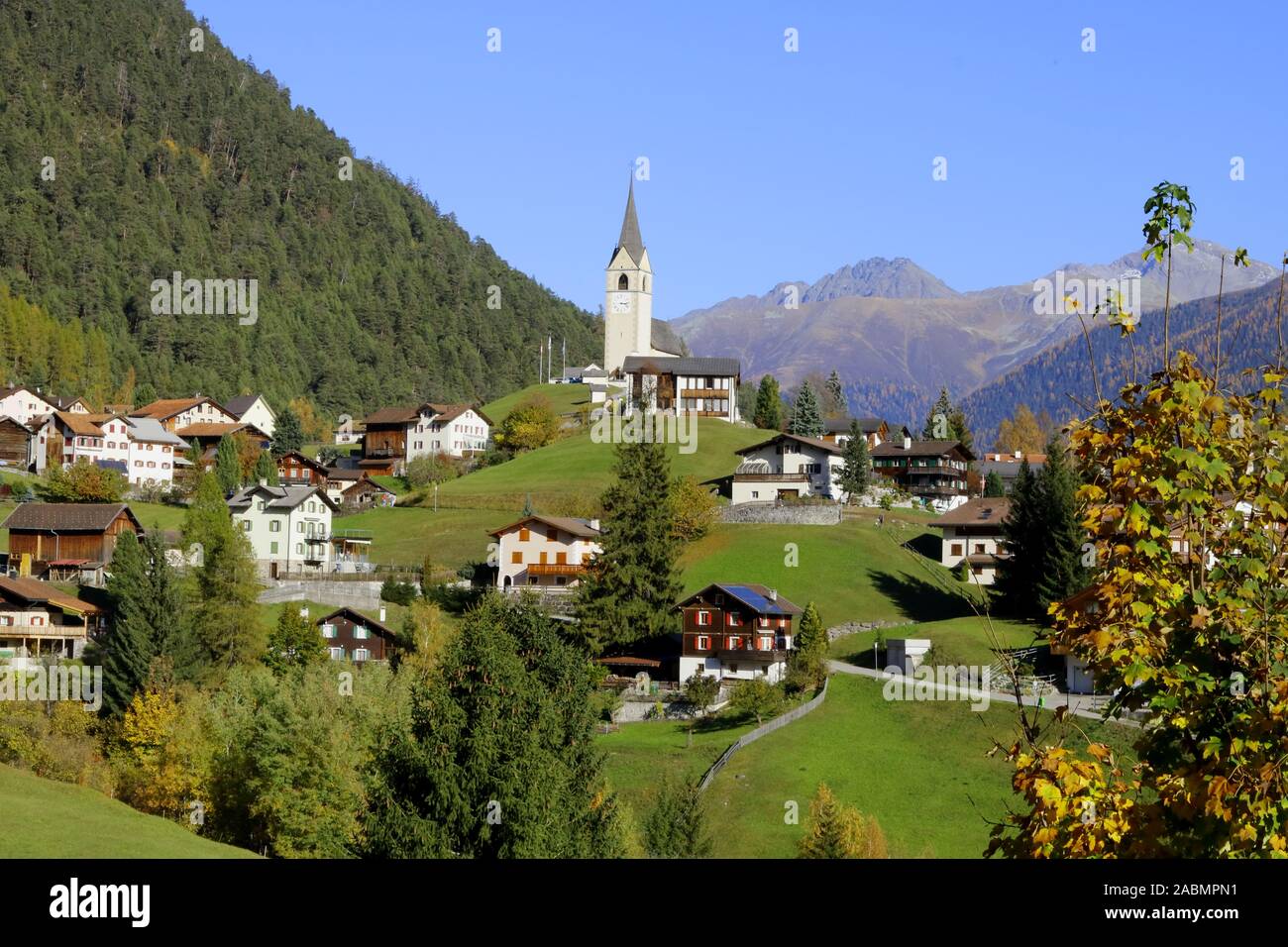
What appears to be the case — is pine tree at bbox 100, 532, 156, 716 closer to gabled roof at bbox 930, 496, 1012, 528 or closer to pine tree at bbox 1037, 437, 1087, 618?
pine tree at bbox 1037, 437, 1087, 618

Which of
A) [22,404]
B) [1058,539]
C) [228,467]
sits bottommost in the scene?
[1058,539]

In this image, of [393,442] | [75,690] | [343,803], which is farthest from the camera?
[393,442]

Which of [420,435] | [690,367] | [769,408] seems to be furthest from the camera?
[769,408]

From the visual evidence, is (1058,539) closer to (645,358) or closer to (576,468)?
(576,468)

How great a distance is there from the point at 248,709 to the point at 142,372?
460 feet

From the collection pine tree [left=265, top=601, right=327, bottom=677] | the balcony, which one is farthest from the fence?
the balcony

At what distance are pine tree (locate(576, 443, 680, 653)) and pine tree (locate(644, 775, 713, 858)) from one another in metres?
26.0

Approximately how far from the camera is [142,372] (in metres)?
182

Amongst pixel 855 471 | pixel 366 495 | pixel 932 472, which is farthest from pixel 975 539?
pixel 366 495

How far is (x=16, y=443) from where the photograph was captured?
118250mm

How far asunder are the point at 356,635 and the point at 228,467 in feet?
138

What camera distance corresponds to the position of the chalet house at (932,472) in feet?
350

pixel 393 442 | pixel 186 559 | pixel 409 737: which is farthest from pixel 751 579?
pixel 393 442
